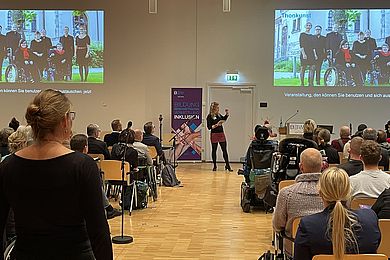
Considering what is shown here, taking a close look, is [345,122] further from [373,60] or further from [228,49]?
[228,49]

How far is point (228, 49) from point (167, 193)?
18.4 ft

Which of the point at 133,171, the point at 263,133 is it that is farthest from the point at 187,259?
the point at 263,133

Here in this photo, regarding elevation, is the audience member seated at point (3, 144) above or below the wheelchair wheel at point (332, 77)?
below

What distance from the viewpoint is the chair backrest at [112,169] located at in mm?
6734

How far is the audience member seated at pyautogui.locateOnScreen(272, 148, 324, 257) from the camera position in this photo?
370 cm

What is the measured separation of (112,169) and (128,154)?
20.6 inches

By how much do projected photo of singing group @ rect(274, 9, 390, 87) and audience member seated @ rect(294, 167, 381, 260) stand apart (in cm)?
1091

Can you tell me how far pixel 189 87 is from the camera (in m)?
13.5

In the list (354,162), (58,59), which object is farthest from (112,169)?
(58,59)

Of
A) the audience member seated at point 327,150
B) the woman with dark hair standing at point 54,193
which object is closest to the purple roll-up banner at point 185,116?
the audience member seated at point 327,150

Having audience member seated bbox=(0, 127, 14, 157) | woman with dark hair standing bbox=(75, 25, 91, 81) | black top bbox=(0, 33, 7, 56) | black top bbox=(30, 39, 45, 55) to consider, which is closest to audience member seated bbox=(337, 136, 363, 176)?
audience member seated bbox=(0, 127, 14, 157)

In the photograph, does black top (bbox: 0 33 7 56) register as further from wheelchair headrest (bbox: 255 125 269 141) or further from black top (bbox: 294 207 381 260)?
black top (bbox: 294 207 381 260)

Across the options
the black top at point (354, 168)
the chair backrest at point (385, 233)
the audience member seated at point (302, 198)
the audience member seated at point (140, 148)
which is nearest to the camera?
the chair backrest at point (385, 233)

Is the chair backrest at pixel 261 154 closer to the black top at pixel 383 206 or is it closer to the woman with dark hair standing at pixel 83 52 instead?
the black top at pixel 383 206
